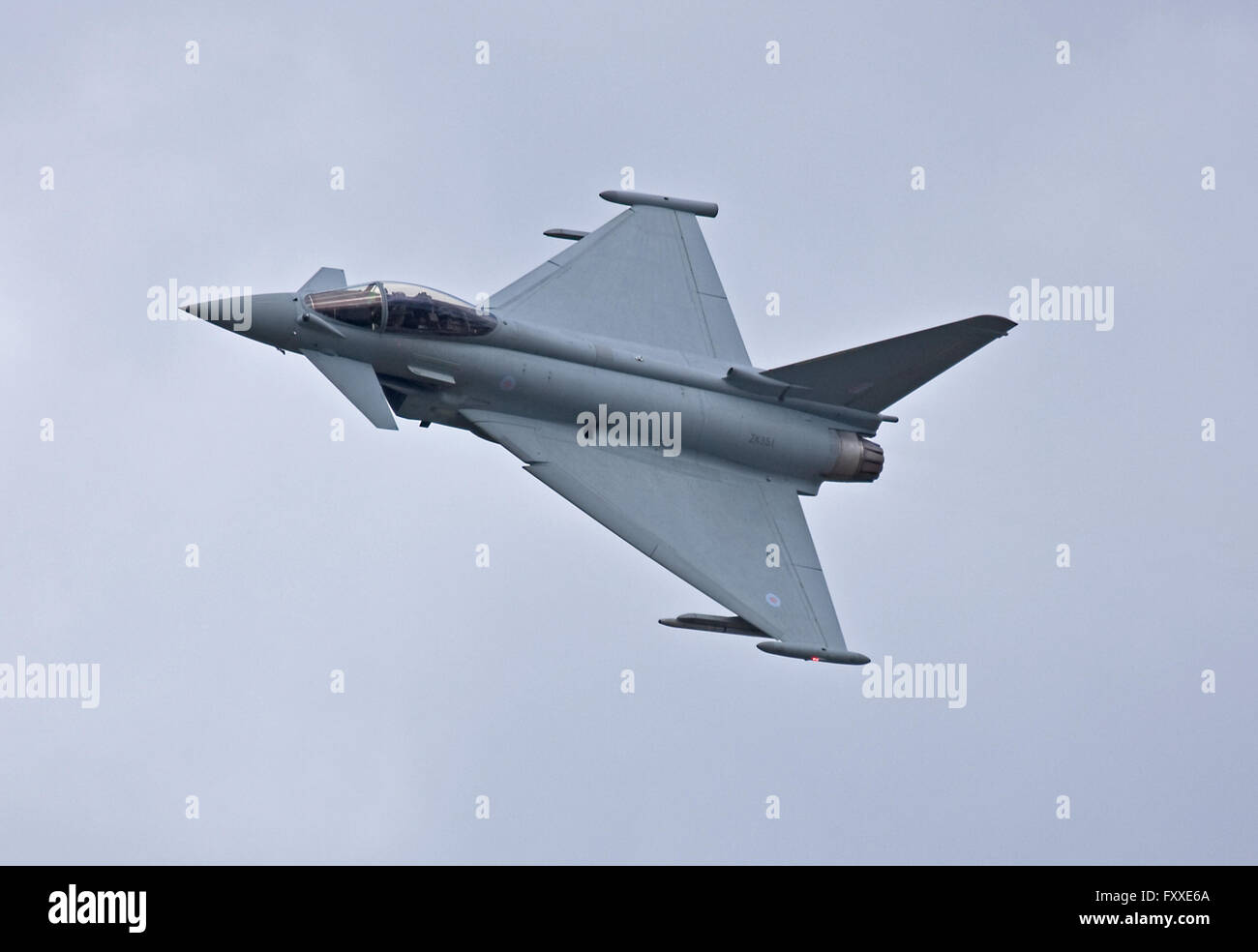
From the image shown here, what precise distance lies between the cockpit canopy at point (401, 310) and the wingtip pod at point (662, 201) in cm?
618

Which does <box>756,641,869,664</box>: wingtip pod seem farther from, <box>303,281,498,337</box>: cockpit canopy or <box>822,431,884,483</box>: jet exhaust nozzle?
<box>303,281,498,337</box>: cockpit canopy

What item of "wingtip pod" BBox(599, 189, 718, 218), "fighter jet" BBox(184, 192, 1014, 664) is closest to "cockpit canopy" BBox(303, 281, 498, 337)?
"fighter jet" BBox(184, 192, 1014, 664)

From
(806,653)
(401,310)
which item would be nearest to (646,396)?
(401,310)

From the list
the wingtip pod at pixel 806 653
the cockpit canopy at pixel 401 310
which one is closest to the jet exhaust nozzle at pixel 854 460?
the wingtip pod at pixel 806 653

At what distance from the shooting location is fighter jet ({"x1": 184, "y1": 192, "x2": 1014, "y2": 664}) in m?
34.4

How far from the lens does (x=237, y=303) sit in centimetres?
3375

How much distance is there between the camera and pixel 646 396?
36094mm

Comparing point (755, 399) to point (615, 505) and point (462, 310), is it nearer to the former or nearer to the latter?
point (615, 505)

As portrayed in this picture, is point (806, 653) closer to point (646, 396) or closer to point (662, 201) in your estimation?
point (646, 396)

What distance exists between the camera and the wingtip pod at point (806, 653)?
35.5m

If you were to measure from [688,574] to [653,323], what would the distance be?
5.33 m

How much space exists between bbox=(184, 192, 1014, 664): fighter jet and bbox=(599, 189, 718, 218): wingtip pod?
1.37 meters

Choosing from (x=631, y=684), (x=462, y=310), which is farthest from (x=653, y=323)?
(x=631, y=684)

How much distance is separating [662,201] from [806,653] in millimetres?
10256
